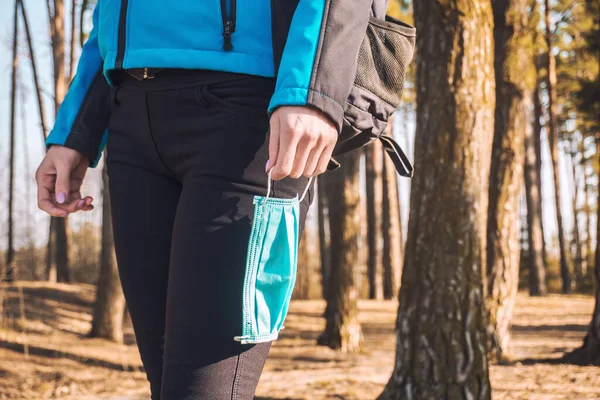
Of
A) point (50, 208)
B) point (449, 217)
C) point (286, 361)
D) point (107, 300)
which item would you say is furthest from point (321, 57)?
point (107, 300)

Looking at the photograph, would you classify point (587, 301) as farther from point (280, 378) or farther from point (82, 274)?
point (82, 274)

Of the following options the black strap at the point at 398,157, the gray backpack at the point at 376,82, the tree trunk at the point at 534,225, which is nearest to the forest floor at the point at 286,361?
the black strap at the point at 398,157

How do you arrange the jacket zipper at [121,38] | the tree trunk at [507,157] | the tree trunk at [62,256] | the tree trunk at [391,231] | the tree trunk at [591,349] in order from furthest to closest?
the tree trunk at [391,231] → the tree trunk at [62,256] → the tree trunk at [507,157] → the tree trunk at [591,349] → the jacket zipper at [121,38]

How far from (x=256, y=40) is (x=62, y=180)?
25.0 inches

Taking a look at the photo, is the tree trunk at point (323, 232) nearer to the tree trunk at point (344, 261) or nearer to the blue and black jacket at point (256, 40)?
the tree trunk at point (344, 261)

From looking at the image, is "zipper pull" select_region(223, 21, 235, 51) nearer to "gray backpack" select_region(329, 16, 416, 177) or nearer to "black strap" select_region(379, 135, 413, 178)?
"gray backpack" select_region(329, 16, 416, 177)

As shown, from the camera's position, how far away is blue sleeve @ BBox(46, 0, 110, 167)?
149 centimetres

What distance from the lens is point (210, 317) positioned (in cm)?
113

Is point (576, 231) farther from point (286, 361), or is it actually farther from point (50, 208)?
point (50, 208)

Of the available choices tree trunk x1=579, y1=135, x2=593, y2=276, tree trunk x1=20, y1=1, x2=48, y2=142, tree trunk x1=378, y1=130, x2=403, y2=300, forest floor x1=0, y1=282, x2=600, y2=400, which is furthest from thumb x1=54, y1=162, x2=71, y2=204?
tree trunk x1=579, y1=135, x2=593, y2=276

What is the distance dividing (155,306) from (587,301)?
13.8 meters

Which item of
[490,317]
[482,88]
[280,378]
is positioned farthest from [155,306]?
[490,317]

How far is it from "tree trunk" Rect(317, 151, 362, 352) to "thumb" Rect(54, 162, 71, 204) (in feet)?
19.8

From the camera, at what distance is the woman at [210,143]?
108 centimetres
